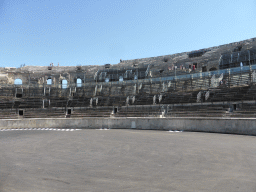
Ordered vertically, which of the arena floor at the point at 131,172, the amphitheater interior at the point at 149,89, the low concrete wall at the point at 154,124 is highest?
the amphitheater interior at the point at 149,89

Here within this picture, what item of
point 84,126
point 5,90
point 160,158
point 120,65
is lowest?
point 84,126

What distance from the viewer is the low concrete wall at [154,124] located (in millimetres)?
18672

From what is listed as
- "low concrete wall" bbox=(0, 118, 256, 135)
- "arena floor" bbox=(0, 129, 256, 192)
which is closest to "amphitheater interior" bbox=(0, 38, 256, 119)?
"low concrete wall" bbox=(0, 118, 256, 135)

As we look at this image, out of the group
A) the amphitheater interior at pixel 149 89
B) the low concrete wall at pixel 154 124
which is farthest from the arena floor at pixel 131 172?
the amphitheater interior at pixel 149 89

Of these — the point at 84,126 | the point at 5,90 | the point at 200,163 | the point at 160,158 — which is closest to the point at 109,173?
the point at 160,158

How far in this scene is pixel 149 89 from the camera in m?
37.2

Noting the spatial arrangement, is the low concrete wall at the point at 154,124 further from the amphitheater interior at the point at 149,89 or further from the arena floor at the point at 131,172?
the arena floor at the point at 131,172

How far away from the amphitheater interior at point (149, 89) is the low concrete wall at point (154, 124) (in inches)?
78.6

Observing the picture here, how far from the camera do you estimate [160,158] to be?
28.0 feet

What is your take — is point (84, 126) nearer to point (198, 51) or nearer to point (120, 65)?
point (120, 65)

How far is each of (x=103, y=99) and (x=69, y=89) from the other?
943 cm

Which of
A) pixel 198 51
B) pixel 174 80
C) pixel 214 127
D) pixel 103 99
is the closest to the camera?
pixel 214 127

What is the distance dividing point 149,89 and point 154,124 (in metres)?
13.2

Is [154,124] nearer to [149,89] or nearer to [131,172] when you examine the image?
[149,89]
